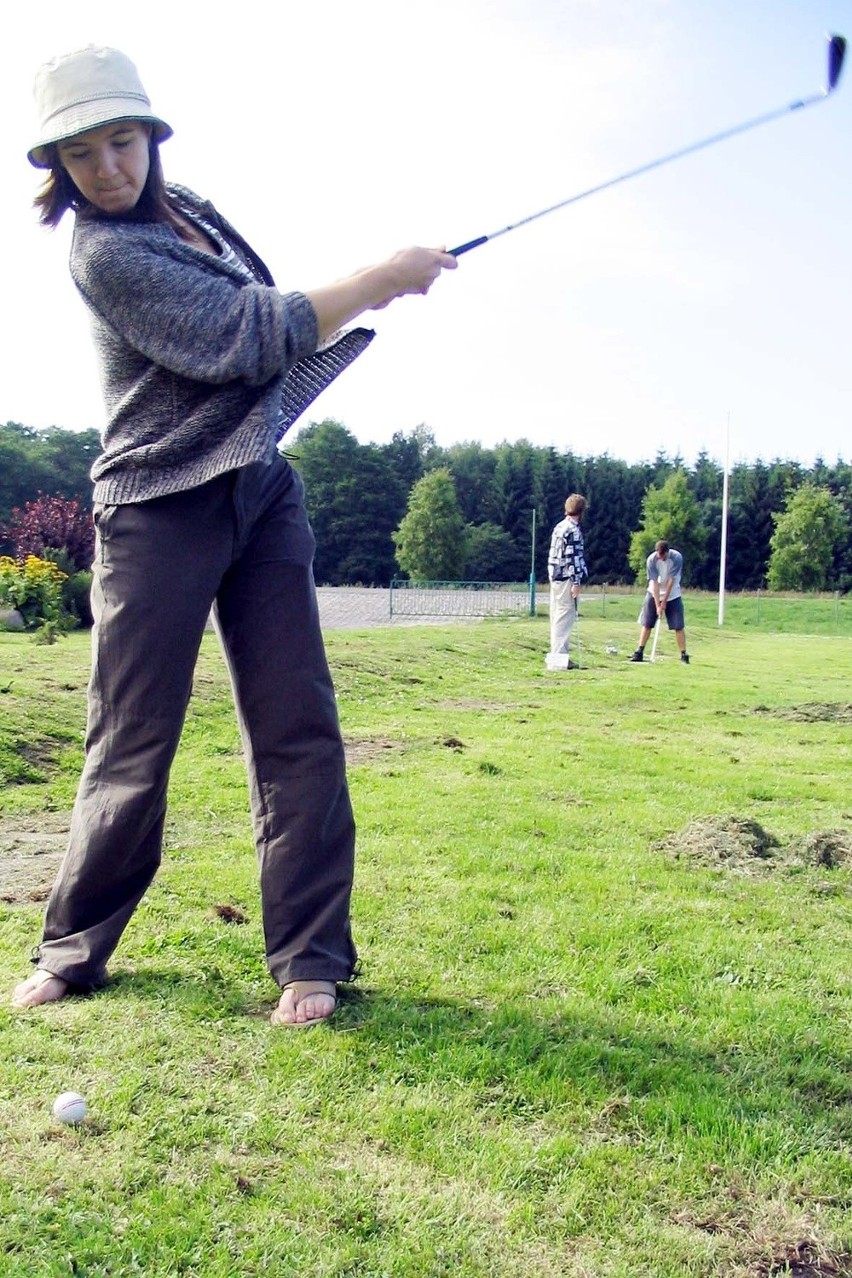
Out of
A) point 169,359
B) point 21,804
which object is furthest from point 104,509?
point 21,804

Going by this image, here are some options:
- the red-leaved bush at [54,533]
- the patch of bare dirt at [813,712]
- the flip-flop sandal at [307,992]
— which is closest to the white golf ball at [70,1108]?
the flip-flop sandal at [307,992]

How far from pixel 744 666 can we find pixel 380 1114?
48.1ft

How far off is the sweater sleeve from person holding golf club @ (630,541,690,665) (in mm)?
14280

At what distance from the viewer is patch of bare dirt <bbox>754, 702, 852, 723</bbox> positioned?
9750 millimetres

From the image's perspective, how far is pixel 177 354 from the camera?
261 centimetres

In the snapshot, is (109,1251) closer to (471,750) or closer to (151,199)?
(151,199)

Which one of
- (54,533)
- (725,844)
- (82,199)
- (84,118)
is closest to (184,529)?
(82,199)

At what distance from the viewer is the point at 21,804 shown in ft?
17.2

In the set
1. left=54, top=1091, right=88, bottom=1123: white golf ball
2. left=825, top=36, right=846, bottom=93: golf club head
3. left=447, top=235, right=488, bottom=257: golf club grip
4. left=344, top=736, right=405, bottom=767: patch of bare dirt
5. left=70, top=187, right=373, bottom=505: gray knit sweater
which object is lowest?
left=344, top=736, right=405, bottom=767: patch of bare dirt

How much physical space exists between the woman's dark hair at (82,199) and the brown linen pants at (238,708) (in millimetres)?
634

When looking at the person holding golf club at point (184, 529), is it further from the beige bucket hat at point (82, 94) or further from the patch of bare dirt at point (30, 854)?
the patch of bare dirt at point (30, 854)

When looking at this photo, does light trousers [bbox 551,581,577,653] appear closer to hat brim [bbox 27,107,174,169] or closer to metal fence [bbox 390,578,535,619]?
hat brim [bbox 27,107,174,169]

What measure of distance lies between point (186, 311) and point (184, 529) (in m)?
0.50

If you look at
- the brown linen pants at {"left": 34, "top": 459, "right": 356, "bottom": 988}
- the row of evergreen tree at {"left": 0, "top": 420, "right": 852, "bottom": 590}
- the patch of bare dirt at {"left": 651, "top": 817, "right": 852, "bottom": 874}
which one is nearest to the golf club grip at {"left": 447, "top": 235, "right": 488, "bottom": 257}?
the brown linen pants at {"left": 34, "top": 459, "right": 356, "bottom": 988}
